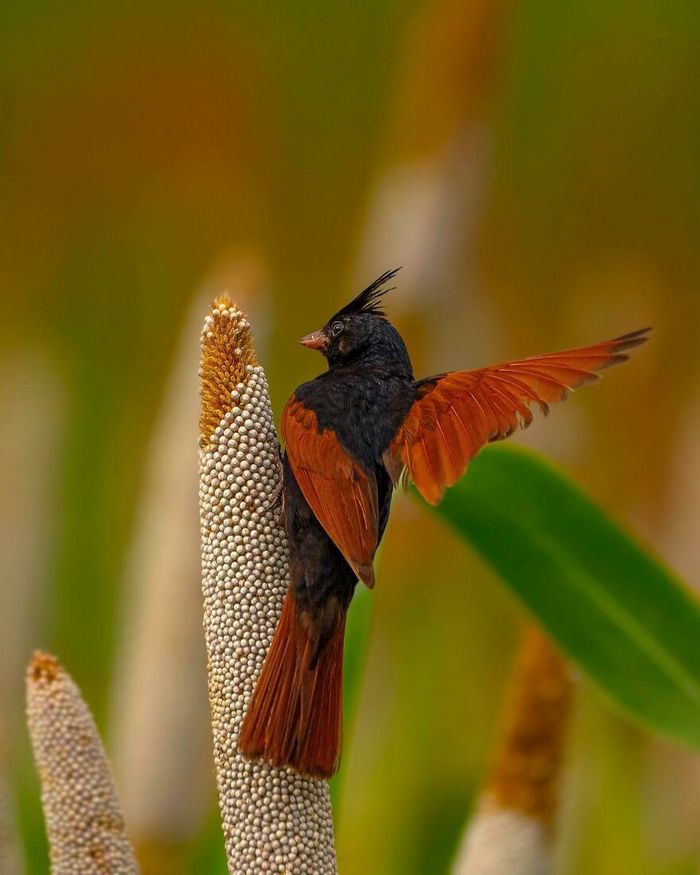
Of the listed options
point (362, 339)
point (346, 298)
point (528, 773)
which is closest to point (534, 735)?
point (528, 773)

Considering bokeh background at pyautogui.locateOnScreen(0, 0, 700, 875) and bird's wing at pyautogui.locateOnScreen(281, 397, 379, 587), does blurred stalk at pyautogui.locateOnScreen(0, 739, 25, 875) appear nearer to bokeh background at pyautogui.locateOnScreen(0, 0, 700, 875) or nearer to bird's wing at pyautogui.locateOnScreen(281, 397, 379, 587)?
bokeh background at pyautogui.locateOnScreen(0, 0, 700, 875)

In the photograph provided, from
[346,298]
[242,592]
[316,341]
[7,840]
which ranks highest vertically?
[346,298]

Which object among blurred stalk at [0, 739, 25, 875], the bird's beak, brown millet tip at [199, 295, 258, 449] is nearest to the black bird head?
the bird's beak

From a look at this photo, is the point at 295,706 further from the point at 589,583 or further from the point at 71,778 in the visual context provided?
the point at 589,583

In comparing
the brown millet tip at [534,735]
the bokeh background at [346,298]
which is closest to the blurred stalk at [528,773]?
the brown millet tip at [534,735]

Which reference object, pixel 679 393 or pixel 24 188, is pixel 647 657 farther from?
pixel 24 188
